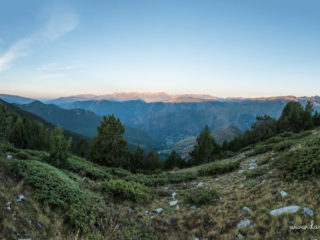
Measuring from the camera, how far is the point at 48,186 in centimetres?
675

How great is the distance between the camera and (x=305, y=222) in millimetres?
4852

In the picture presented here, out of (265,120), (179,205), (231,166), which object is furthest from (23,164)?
(265,120)

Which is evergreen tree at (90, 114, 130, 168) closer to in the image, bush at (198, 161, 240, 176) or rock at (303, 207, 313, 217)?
bush at (198, 161, 240, 176)

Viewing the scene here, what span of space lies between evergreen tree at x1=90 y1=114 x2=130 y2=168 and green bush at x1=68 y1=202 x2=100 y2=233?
22.4m

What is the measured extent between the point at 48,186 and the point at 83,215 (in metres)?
2.38

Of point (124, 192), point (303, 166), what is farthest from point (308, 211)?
point (124, 192)

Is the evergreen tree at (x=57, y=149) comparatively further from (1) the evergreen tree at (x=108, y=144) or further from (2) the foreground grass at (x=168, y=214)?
(1) the evergreen tree at (x=108, y=144)

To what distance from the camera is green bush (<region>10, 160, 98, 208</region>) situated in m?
6.14

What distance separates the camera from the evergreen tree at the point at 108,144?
91.0 feet

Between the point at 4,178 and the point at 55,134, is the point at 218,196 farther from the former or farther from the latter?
the point at 55,134

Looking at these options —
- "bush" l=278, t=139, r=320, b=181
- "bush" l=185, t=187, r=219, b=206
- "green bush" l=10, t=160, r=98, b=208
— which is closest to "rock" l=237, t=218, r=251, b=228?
"bush" l=185, t=187, r=219, b=206

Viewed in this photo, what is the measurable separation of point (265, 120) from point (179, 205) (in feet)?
177

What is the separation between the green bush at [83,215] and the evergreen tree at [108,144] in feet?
73.6

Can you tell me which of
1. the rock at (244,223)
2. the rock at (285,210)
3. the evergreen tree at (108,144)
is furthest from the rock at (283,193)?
the evergreen tree at (108,144)
